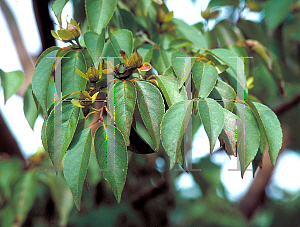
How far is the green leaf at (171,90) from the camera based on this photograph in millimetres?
348

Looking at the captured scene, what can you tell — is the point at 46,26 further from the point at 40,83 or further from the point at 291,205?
the point at 291,205

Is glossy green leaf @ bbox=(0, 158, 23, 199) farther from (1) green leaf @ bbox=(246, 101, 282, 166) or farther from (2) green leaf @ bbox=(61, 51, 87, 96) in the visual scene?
(1) green leaf @ bbox=(246, 101, 282, 166)

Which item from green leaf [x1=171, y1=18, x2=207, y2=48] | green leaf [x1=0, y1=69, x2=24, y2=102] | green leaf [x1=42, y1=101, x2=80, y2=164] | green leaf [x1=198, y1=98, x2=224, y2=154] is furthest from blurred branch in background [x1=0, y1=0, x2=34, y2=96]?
green leaf [x1=198, y1=98, x2=224, y2=154]

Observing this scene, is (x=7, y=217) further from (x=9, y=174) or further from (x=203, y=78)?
(x=203, y=78)

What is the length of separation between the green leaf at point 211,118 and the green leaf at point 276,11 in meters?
0.48

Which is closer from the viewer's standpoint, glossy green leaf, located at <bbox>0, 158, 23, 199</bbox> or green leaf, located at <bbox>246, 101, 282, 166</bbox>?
green leaf, located at <bbox>246, 101, 282, 166</bbox>

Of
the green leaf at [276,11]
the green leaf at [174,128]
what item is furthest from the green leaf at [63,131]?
the green leaf at [276,11]

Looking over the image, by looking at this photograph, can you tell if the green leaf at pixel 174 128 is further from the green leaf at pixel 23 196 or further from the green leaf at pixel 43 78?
the green leaf at pixel 23 196

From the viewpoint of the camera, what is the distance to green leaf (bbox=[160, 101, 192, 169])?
0.30 meters

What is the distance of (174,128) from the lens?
312 mm

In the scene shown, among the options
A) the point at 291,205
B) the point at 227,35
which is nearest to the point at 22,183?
the point at 227,35

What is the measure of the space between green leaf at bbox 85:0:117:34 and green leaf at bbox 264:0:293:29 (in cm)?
44

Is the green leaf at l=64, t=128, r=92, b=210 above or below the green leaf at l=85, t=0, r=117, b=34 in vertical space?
below

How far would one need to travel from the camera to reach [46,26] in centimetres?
86
